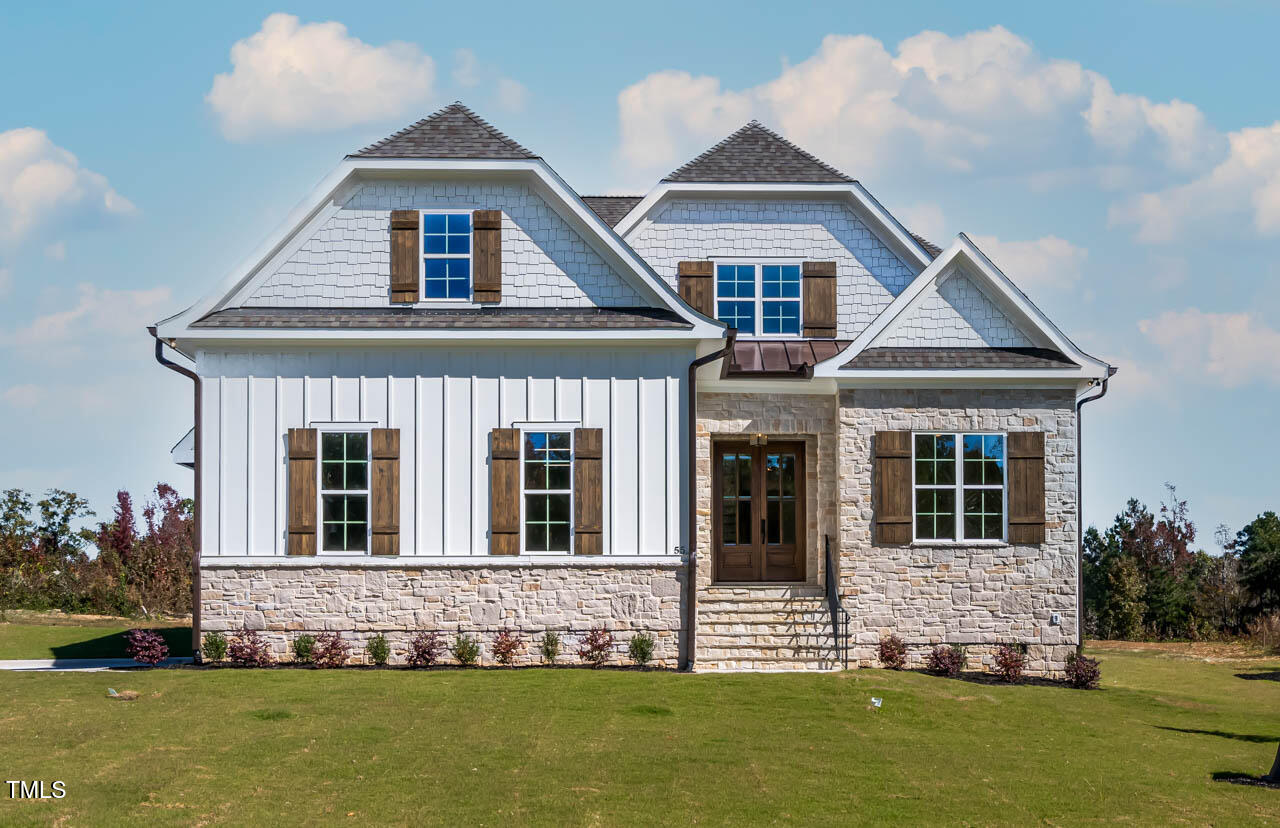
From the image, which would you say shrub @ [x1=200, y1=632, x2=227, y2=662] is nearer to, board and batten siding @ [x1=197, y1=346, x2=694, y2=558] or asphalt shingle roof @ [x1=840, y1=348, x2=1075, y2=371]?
board and batten siding @ [x1=197, y1=346, x2=694, y2=558]

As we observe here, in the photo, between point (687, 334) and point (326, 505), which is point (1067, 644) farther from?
point (326, 505)

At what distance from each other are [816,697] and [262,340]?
8855 mm

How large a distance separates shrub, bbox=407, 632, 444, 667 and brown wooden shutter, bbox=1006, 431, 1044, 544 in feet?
27.9

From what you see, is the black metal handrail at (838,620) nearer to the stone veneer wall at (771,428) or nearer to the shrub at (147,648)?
the stone veneer wall at (771,428)

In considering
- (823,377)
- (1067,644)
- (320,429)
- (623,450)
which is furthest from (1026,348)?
(320,429)

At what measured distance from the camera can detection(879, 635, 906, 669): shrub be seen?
57.6ft

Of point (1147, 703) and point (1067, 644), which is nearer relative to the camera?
point (1147, 703)

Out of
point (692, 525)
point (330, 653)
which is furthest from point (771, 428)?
point (330, 653)

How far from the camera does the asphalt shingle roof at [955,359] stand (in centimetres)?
1780

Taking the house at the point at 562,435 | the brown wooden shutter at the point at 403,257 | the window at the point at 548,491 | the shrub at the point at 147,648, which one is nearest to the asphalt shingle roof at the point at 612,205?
the house at the point at 562,435

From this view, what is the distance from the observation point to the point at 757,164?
69.7 ft

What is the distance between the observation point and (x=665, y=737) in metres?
12.2

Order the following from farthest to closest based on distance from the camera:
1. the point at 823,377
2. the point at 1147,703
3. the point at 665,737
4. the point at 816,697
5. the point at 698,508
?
the point at 698,508
the point at 823,377
the point at 1147,703
the point at 816,697
the point at 665,737

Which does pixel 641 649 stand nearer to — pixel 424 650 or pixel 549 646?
pixel 549 646
